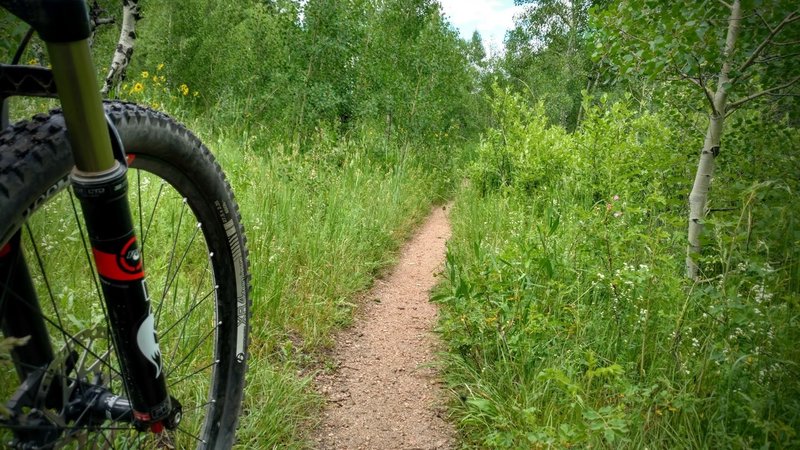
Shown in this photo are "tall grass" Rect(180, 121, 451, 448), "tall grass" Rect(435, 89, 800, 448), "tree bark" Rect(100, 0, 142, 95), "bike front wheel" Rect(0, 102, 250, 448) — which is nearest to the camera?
"bike front wheel" Rect(0, 102, 250, 448)

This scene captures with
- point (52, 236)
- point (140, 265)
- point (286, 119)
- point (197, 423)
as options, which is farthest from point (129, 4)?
point (286, 119)

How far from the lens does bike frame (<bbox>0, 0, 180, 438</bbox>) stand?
980 millimetres

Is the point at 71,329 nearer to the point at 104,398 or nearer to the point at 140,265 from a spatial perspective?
the point at 104,398

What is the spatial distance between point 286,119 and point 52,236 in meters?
5.07

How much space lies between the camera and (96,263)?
3.99 ft

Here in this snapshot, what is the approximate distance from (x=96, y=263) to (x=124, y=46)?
1.83m

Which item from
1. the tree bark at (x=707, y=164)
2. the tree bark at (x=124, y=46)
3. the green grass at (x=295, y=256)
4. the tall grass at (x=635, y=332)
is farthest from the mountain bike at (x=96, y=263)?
the tree bark at (x=707, y=164)

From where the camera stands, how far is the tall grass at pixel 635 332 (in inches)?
87.0

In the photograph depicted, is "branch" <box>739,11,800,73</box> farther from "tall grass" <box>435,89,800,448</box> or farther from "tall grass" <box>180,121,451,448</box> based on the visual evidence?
"tall grass" <box>180,121,451,448</box>

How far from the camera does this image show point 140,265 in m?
1.28

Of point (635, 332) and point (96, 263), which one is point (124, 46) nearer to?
point (96, 263)

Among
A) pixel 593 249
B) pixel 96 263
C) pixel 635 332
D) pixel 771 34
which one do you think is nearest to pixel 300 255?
pixel 593 249

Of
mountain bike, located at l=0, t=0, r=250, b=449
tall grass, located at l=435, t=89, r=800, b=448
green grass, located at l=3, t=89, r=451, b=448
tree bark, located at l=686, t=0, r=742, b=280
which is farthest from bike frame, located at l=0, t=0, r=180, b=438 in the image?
tree bark, located at l=686, t=0, r=742, b=280

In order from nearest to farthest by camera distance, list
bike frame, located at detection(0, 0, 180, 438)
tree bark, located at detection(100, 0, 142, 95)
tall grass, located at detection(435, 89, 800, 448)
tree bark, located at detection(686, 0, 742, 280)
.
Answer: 1. bike frame, located at detection(0, 0, 180, 438)
2. tall grass, located at detection(435, 89, 800, 448)
3. tree bark, located at detection(100, 0, 142, 95)
4. tree bark, located at detection(686, 0, 742, 280)
